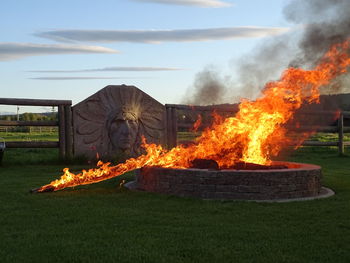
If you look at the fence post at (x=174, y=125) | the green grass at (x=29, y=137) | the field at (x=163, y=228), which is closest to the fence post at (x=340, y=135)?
the fence post at (x=174, y=125)

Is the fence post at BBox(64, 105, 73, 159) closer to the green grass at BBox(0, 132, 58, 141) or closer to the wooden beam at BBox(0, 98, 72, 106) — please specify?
the wooden beam at BBox(0, 98, 72, 106)

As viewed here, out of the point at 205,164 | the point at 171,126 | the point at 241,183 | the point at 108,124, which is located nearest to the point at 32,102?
the point at 108,124

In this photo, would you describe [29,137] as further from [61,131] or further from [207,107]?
[61,131]

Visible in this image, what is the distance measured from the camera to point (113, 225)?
5.40 metres

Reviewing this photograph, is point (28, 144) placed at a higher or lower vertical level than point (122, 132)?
lower

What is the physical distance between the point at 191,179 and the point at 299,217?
1.94 meters

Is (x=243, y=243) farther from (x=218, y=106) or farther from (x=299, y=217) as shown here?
(x=218, y=106)

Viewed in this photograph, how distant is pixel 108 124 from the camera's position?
12828mm

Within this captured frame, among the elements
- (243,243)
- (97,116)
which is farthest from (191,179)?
(97,116)

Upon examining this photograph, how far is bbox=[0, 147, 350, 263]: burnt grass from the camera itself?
14.1 ft

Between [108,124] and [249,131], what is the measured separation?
5278mm

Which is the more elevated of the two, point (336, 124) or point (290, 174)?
point (336, 124)

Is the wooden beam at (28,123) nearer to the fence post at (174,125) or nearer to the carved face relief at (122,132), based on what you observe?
the carved face relief at (122,132)

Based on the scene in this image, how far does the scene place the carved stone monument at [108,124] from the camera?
12781 millimetres
